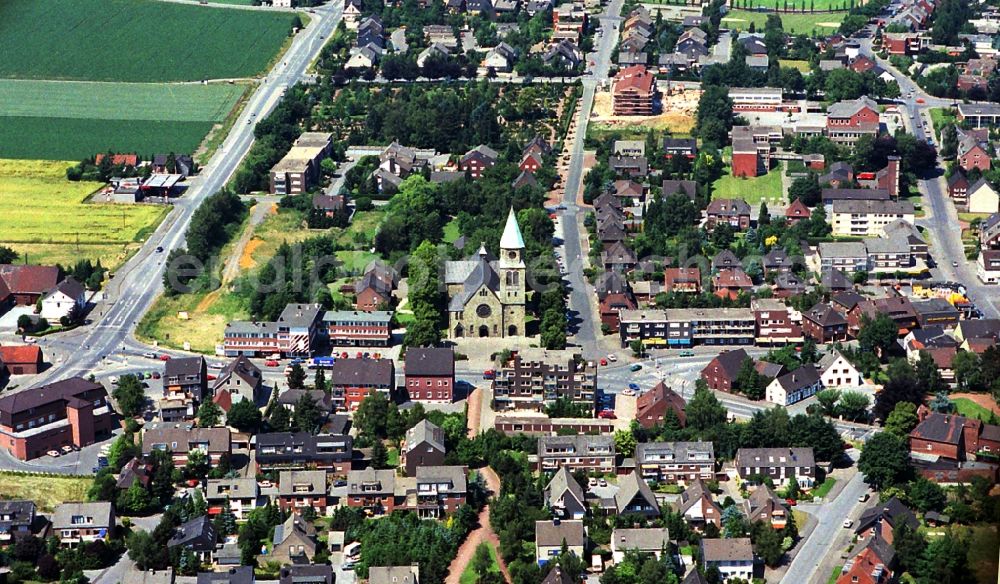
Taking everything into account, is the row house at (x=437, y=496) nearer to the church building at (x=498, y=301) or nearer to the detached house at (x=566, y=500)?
the detached house at (x=566, y=500)

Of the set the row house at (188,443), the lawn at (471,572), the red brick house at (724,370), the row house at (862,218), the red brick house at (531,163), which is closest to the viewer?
the lawn at (471,572)

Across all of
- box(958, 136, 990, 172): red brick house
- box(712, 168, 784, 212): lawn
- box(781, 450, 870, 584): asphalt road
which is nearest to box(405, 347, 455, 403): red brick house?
box(781, 450, 870, 584): asphalt road

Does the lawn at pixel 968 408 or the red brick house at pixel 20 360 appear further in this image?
the red brick house at pixel 20 360

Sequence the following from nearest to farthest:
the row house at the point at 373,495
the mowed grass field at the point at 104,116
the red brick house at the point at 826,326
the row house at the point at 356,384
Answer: the row house at the point at 373,495 → the row house at the point at 356,384 → the red brick house at the point at 826,326 → the mowed grass field at the point at 104,116

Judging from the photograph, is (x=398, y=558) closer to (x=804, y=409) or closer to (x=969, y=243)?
(x=804, y=409)

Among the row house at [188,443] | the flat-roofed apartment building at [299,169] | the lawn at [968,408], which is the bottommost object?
the row house at [188,443]

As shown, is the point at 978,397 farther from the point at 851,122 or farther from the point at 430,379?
the point at 851,122

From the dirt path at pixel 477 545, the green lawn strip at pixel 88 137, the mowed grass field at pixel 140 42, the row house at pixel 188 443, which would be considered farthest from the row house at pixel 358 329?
the mowed grass field at pixel 140 42

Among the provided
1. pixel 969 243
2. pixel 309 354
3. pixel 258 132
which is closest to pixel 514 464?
pixel 309 354
